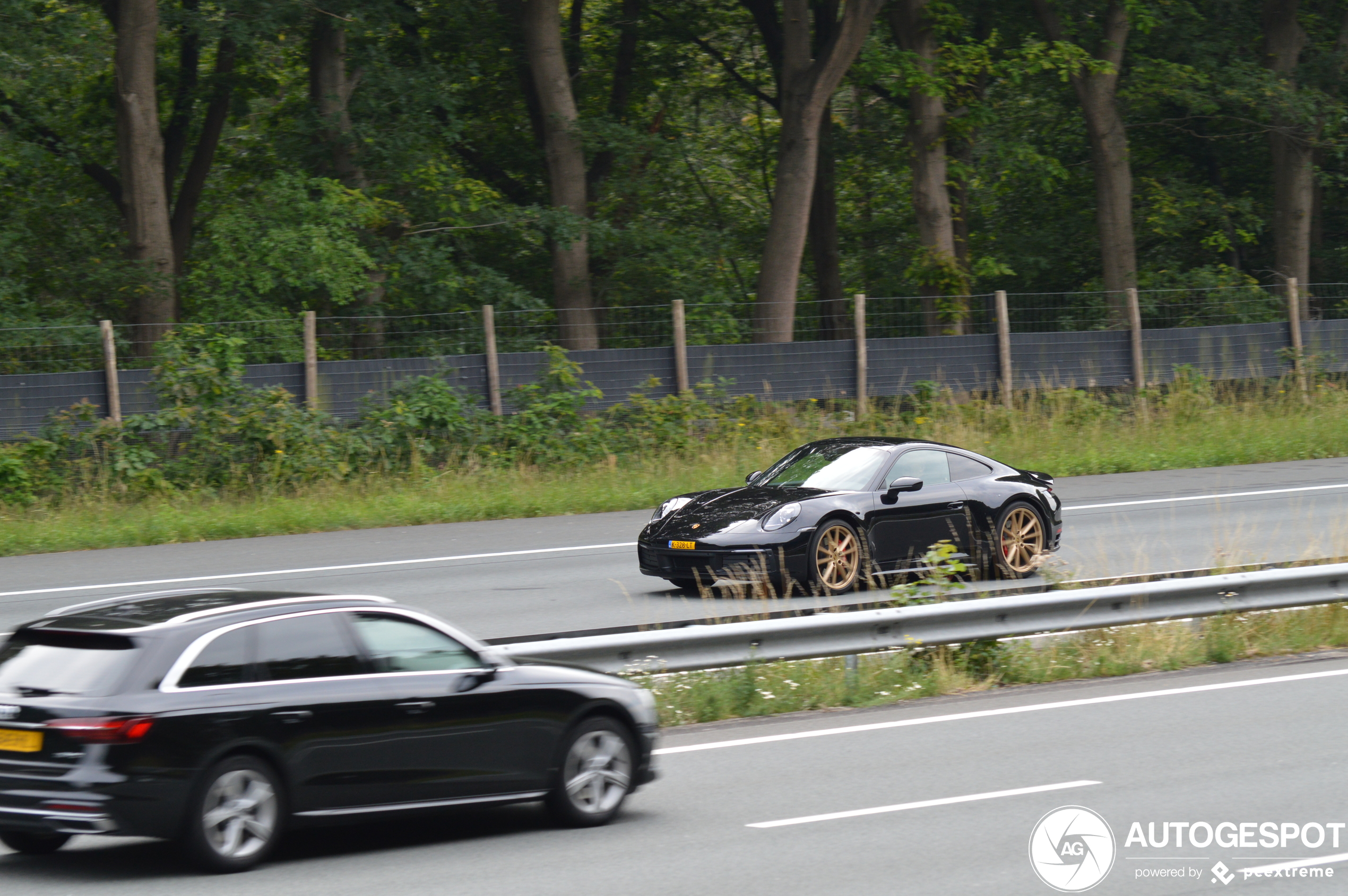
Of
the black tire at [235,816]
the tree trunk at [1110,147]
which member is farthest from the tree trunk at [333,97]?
the black tire at [235,816]

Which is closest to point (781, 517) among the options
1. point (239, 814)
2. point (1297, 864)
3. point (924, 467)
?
point (924, 467)

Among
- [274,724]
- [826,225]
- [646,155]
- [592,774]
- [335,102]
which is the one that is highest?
[335,102]

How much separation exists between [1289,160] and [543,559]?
25.4 m

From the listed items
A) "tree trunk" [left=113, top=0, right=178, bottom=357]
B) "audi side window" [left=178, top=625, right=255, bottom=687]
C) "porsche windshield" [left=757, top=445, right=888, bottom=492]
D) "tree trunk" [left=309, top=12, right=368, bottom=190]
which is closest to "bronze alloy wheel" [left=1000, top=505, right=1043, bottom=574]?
"porsche windshield" [left=757, top=445, right=888, bottom=492]

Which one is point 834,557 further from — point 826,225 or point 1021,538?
point 826,225

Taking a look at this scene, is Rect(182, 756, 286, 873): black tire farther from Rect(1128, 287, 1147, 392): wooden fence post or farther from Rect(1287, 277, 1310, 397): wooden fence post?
Rect(1287, 277, 1310, 397): wooden fence post

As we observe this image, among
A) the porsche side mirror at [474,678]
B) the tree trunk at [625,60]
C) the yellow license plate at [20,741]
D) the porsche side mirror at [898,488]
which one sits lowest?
the porsche side mirror at [474,678]

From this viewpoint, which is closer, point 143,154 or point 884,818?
point 884,818

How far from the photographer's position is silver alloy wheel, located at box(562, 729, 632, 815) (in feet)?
24.0

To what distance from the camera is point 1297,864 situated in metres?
6.26

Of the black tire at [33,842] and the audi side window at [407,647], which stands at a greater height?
the audi side window at [407,647]

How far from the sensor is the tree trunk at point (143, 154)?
80.8ft

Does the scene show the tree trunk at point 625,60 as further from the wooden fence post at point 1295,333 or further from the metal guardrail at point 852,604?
the metal guardrail at point 852,604

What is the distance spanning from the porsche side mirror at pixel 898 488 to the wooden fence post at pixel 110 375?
12047 mm
